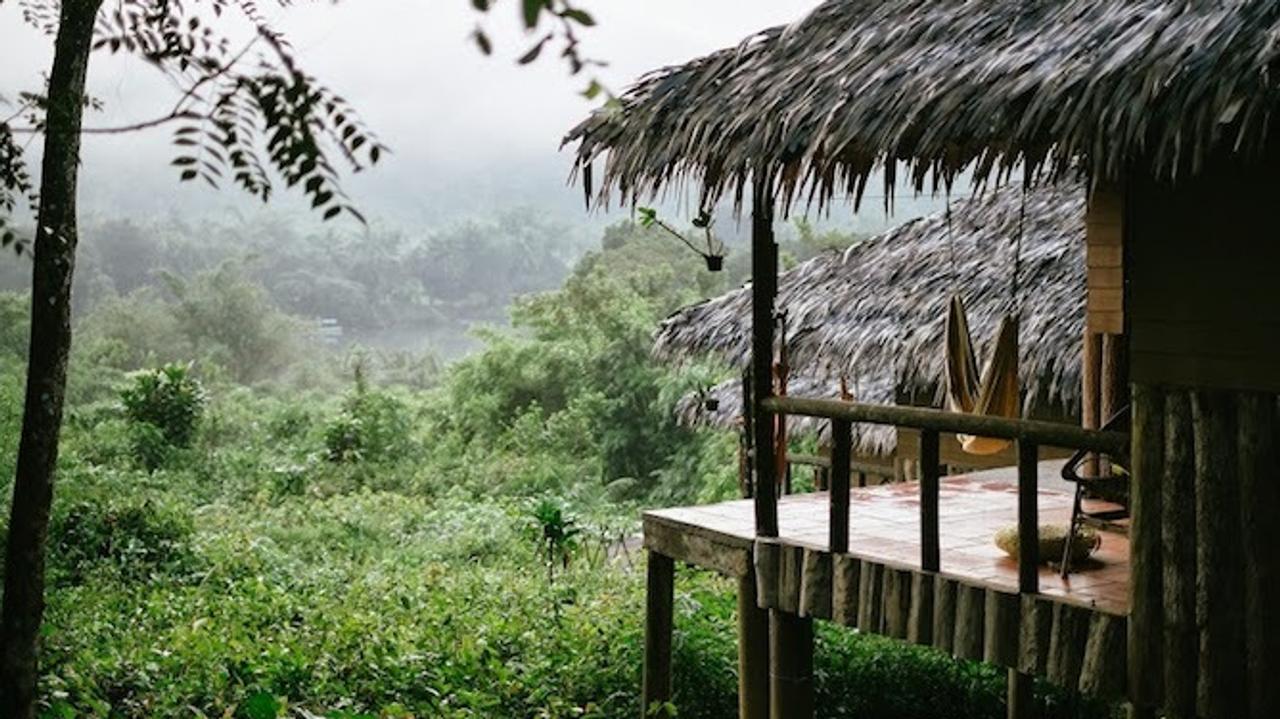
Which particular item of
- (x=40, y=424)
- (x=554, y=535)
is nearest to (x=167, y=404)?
(x=554, y=535)

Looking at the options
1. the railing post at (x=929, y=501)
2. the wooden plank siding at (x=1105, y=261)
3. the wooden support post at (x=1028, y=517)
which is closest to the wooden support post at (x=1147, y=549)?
the wooden support post at (x=1028, y=517)

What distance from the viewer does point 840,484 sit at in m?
4.01

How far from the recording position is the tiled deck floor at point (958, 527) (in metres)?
3.58

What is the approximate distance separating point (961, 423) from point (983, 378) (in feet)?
2.87

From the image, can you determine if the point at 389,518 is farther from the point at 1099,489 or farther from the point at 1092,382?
the point at 1099,489

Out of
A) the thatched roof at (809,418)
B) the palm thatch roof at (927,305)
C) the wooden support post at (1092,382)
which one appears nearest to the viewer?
the wooden support post at (1092,382)

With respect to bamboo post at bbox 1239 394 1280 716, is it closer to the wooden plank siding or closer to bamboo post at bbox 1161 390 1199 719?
bamboo post at bbox 1161 390 1199 719

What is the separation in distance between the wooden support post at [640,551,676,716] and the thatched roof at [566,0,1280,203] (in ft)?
5.78

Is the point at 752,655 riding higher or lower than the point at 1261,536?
lower

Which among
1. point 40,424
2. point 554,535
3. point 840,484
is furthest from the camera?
point 554,535

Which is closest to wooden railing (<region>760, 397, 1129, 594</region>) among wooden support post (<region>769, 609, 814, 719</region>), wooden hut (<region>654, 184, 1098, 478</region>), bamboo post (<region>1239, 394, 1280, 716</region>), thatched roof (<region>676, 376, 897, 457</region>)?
bamboo post (<region>1239, 394, 1280, 716</region>)

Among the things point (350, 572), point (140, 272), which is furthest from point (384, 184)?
point (350, 572)

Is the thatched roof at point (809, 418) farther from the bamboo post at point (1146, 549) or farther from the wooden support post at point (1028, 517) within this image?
the bamboo post at point (1146, 549)

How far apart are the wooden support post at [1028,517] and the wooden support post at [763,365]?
111cm
